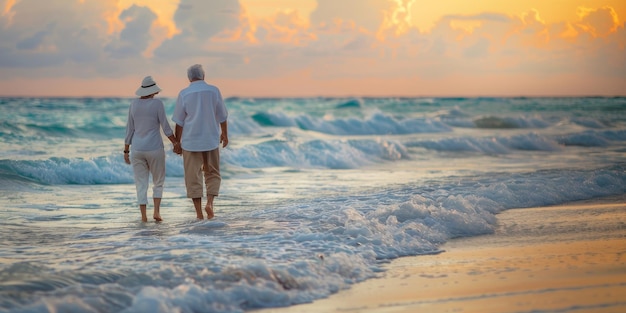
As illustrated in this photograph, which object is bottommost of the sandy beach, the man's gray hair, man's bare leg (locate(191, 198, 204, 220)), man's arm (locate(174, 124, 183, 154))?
the sandy beach

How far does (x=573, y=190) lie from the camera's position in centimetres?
1206

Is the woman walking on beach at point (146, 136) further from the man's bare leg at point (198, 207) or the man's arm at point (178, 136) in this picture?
the man's bare leg at point (198, 207)

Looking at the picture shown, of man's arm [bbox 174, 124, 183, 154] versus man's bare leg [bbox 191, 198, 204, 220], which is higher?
man's arm [bbox 174, 124, 183, 154]

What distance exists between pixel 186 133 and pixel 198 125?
0.20 metres

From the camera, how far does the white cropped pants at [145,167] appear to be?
889 centimetres

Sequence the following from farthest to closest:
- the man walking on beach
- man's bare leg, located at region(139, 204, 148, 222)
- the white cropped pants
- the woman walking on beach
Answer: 1. man's bare leg, located at region(139, 204, 148, 222)
2. the white cropped pants
3. the woman walking on beach
4. the man walking on beach

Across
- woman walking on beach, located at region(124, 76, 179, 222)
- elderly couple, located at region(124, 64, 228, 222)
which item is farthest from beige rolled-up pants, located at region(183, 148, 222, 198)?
woman walking on beach, located at region(124, 76, 179, 222)

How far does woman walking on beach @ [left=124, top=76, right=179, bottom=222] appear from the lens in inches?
342

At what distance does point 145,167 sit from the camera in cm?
901

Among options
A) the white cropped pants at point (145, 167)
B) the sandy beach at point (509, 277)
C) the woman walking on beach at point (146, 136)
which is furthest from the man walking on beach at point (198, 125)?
the sandy beach at point (509, 277)

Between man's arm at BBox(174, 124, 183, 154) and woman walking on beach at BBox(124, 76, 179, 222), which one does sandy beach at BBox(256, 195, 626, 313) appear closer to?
man's arm at BBox(174, 124, 183, 154)

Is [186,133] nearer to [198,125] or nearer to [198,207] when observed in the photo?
[198,125]

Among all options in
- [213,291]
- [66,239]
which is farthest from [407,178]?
[213,291]

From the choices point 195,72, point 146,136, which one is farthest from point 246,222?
point 195,72
